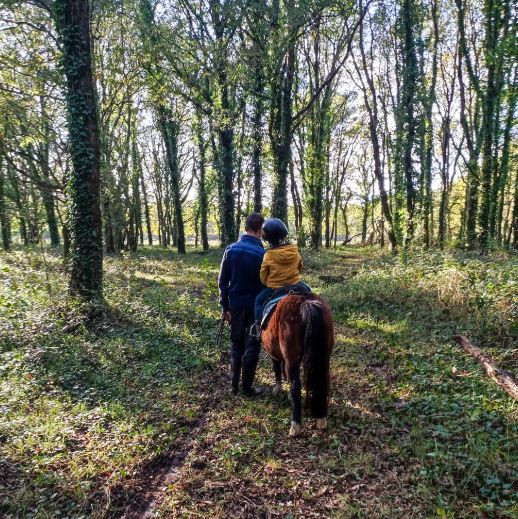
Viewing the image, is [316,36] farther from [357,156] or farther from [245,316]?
[245,316]

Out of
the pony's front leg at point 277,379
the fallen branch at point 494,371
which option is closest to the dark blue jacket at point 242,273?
the pony's front leg at point 277,379

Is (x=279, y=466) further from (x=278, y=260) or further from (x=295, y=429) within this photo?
(x=278, y=260)

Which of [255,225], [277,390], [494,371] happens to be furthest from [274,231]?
[494,371]

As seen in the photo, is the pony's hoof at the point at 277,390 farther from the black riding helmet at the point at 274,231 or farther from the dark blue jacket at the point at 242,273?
the black riding helmet at the point at 274,231

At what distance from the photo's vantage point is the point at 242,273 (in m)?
5.41

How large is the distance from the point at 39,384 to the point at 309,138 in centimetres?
2516

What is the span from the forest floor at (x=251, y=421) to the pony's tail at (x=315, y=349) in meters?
0.71

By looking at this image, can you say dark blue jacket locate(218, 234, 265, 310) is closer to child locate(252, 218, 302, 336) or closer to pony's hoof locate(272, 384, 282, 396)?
child locate(252, 218, 302, 336)

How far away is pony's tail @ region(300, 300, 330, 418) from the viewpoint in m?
4.12

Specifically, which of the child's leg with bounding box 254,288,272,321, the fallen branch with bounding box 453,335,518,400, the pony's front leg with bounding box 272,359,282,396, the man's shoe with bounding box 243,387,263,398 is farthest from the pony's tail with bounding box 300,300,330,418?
the fallen branch with bounding box 453,335,518,400

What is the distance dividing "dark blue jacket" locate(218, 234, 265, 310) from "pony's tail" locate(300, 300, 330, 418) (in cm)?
134

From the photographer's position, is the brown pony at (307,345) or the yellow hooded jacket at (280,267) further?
the yellow hooded jacket at (280,267)

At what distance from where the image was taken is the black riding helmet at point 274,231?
5.06 m

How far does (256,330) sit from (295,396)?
3.77 feet
